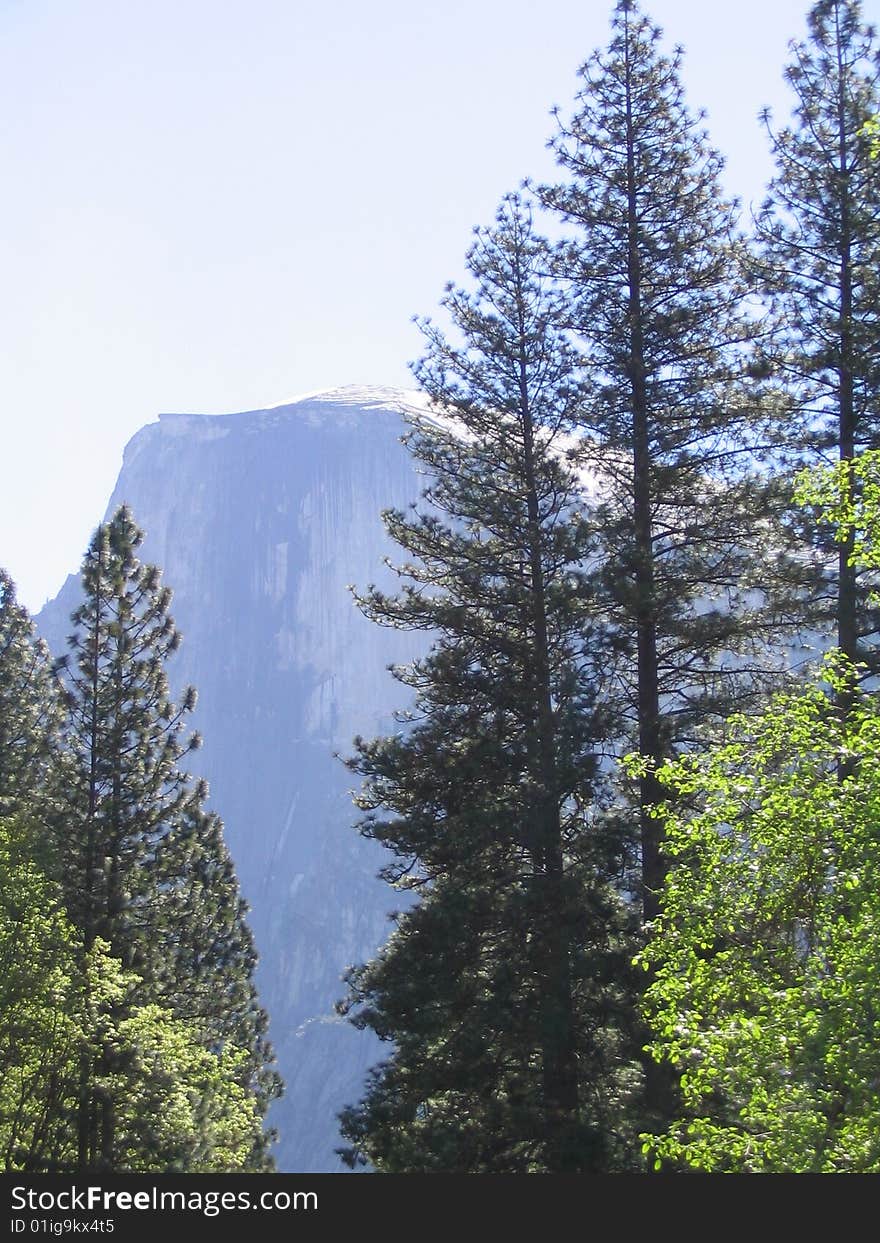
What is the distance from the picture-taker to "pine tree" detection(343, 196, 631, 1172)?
1664 centimetres

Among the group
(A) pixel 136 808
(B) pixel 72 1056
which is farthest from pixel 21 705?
(B) pixel 72 1056

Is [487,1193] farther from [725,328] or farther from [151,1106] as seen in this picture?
[725,328]

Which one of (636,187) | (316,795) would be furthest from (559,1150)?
(316,795)

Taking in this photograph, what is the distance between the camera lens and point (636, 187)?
19.2 m

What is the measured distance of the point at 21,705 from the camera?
3152 cm

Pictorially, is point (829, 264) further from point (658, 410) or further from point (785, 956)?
point (785, 956)

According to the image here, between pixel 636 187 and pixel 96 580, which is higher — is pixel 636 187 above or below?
above

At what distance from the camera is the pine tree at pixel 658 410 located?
17578 mm

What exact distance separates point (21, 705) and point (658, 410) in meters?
19.7

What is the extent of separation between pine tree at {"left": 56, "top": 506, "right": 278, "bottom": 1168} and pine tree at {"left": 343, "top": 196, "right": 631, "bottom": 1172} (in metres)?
6.94

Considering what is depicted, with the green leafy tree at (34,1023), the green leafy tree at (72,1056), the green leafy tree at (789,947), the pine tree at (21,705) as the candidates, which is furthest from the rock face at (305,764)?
the green leafy tree at (789,947)

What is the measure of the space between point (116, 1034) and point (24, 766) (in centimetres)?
1319

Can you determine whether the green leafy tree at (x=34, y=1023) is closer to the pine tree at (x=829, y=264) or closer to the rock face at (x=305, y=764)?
the pine tree at (x=829, y=264)

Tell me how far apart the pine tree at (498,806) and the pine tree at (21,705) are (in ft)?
35.9
